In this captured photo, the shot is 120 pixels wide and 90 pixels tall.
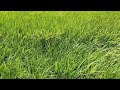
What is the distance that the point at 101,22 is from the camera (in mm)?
3559

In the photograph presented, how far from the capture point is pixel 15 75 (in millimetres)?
2176

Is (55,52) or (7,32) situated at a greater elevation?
(7,32)

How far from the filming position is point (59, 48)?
262cm

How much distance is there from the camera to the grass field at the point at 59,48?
223cm

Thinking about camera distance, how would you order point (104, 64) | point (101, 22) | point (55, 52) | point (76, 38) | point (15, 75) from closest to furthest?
point (15, 75), point (104, 64), point (55, 52), point (76, 38), point (101, 22)

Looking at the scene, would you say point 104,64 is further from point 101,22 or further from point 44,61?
point 101,22

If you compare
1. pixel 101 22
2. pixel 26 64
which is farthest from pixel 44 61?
pixel 101 22

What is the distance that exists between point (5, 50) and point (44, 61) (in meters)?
0.43

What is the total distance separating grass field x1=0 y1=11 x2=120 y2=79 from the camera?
7.32 ft

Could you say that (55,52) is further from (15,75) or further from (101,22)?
(101,22)
